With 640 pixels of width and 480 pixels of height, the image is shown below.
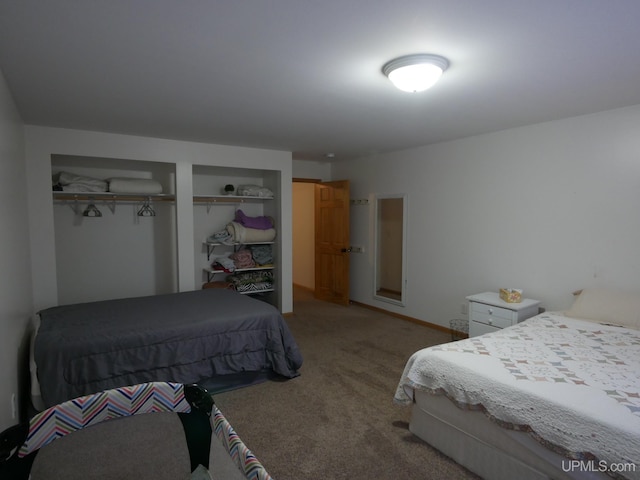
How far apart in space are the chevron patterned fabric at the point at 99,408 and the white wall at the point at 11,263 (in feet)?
4.20

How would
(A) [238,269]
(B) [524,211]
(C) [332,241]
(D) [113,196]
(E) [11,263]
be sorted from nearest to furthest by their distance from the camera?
(E) [11,263] → (B) [524,211] → (D) [113,196] → (A) [238,269] → (C) [332,241]

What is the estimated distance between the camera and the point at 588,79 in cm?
244

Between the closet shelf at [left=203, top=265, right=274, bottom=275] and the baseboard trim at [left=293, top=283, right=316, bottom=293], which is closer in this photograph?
the closet shelf at [left=203, top=265, right=274, bottom=275]

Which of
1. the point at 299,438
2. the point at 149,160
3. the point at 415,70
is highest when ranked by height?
the point at 415,70

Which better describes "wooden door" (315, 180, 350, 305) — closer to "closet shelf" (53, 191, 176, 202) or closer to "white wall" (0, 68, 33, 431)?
"closet shelf" (53, 191, 176, 202)

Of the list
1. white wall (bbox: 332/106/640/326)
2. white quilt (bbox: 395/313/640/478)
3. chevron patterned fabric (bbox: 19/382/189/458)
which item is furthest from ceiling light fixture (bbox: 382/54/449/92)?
white wall (bbox: 332/106/640/326)

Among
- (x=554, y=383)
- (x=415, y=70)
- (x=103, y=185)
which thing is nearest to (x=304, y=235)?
(x=103, y=185)

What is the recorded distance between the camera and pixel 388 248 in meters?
6.00

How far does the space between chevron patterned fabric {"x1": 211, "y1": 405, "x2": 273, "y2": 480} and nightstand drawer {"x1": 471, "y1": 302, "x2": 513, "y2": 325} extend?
313cm

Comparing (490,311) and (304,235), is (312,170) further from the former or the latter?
(490,311)

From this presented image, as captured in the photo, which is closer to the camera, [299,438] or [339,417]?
[299,438]

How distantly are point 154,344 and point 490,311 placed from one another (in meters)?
3.07

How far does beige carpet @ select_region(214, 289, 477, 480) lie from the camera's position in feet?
7.07

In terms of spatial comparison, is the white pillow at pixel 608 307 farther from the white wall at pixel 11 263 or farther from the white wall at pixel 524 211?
the white wall at pixel 11 263
